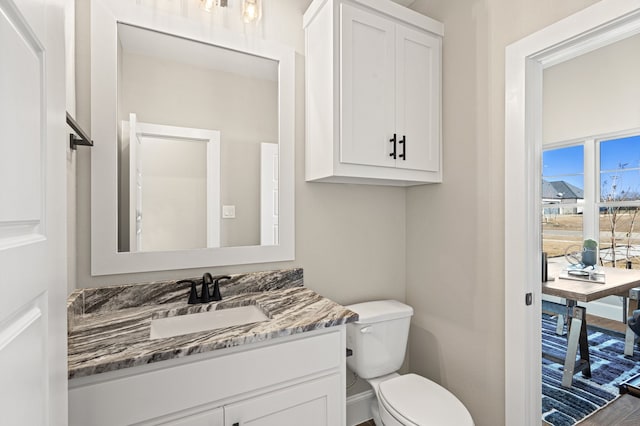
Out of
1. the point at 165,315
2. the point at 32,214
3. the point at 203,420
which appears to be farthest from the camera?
the point at 165,315

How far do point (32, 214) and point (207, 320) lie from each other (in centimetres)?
101

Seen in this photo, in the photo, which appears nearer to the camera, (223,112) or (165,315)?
(165,315)

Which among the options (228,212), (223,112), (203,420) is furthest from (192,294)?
(223,112)

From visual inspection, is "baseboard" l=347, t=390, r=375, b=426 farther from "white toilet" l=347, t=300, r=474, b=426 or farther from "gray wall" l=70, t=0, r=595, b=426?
"gray wall" l=70, t=0, r=595, b=426

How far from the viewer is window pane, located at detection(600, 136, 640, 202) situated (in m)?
3.21

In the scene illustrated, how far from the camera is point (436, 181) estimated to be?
1830mm

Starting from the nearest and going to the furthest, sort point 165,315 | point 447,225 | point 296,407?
point 296,407, point 165,315, point 447,225

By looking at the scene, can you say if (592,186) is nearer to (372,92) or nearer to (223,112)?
(372,92)

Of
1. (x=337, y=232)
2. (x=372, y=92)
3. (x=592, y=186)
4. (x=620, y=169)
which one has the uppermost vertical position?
(x=372, y=92)

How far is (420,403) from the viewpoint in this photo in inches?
56.9

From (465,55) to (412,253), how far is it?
1.16m

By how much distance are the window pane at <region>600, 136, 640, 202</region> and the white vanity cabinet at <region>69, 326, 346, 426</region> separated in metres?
3.64

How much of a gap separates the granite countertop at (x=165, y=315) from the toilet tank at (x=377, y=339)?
1.05ft

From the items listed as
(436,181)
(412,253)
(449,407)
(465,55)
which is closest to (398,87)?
(465,55)
